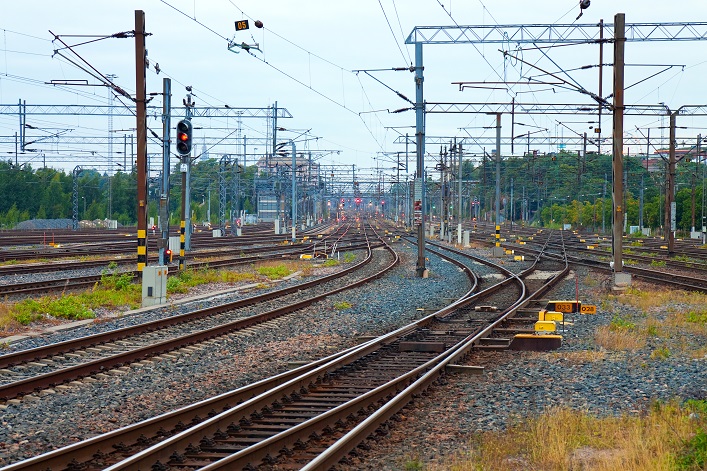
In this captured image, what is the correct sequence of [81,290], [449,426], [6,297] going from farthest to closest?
[81,290], [6,297], [449,426]

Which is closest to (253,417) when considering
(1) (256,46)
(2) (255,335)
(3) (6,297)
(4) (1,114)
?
(2) (255,335)

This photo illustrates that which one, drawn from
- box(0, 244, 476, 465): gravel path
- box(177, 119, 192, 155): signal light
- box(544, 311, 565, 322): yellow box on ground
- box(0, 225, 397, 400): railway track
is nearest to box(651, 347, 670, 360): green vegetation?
box(544, 311, 565, 322): yellow box on ground

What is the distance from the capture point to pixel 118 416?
9.71 metres

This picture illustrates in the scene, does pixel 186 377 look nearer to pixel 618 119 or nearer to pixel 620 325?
pixel 620 325

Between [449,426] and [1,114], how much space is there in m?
52.0

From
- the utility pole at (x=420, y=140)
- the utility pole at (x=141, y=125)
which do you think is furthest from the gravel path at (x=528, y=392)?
the utility pole at (x=420, y=140)

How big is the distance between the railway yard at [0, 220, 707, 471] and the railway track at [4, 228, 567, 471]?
0.02 metres

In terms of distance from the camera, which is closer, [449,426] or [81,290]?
[449,426]

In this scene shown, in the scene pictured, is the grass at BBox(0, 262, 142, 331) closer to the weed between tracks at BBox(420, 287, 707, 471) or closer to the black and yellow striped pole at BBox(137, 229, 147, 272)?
the black and yellow striped pole at BBox(137, 229, 147, 272)

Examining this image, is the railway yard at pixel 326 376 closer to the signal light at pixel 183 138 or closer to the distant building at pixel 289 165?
the signal light at pixel 183 138

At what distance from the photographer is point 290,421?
9.24m

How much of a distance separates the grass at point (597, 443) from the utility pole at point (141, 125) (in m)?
16.2

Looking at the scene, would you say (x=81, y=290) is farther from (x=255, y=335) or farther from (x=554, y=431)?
(x=554, y=431)

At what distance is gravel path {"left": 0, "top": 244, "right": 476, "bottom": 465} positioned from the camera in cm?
909
